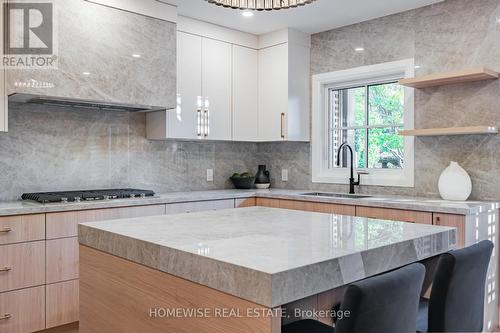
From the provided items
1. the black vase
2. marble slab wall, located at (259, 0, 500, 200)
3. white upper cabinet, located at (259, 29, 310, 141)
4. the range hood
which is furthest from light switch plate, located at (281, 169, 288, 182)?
the range hood

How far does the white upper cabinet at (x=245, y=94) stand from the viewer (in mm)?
4195

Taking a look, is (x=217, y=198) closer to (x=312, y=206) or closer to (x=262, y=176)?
(x=312, y=206)

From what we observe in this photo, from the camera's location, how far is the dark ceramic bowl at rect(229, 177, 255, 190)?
171 inches

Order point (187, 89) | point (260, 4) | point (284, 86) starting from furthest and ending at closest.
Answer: point (284, 86) → point (187, 89) → point (260, 4)

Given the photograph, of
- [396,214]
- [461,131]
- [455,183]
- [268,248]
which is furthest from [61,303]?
[461,131]

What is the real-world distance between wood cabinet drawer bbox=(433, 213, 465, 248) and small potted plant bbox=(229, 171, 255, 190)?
6.65 ft

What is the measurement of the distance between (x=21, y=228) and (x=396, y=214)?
8.06 feet

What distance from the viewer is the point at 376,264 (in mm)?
1256

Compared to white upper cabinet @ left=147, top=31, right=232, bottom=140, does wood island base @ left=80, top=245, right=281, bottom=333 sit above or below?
below

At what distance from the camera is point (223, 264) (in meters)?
1.10

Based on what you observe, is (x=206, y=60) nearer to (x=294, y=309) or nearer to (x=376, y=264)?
(x=294, y=309)

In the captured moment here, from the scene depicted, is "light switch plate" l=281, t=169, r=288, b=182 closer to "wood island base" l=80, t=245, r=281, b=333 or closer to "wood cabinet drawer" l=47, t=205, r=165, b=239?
"wood cabinet drawer" l=47, t=205, r=165, b=239

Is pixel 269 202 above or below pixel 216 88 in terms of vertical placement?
below

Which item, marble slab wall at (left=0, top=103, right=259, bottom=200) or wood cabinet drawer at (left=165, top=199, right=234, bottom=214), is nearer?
marble slab wall at (left=0, top=103, right=259, bottom=200)
